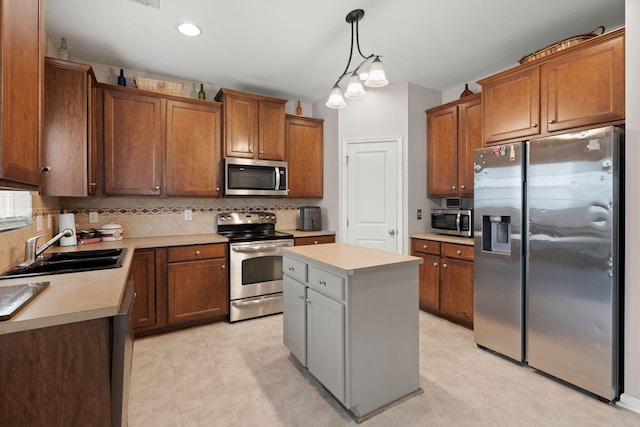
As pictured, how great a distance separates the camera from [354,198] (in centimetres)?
385

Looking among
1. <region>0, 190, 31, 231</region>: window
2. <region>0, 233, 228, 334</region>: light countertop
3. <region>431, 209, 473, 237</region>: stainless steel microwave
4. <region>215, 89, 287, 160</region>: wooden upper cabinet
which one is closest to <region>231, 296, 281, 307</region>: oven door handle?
<region>0, 233, 228, 334</region>: light countertop

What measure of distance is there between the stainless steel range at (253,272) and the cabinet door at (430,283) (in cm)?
154

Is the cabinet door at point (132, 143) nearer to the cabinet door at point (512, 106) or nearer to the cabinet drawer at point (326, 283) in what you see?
the cabinet drawer at point (326, 283)

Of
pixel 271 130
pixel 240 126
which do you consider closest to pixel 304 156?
pixel 271 130

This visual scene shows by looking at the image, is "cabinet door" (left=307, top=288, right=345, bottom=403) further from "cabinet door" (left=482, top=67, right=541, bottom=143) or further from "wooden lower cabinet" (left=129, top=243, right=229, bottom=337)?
"cabinet door" (left=482, top=67, right=541, bottom=143)

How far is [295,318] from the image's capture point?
7.36 ft

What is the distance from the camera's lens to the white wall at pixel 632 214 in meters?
1.79

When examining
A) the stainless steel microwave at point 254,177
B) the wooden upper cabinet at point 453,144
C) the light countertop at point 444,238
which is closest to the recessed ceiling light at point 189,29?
the stainless steel microwave at point 254,177

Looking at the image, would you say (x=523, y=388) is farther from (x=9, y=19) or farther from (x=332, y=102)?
(x=9, y=19)

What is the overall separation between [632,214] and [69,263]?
3.50 m

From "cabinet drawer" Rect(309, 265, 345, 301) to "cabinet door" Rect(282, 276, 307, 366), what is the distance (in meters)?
0.15

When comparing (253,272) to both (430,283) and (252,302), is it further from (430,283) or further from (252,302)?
(430,283)

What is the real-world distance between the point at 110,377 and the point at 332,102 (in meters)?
2.11

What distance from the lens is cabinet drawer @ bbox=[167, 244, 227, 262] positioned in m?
2.92
